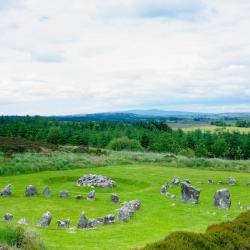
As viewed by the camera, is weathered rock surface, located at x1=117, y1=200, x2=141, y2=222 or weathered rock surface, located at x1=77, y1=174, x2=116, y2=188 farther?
weathered rock surface, located at x1=77, y1=174, x2=116, y2=188

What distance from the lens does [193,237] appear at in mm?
16031

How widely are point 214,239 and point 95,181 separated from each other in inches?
1046

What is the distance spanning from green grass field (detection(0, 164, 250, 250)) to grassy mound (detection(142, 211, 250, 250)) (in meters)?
3.84

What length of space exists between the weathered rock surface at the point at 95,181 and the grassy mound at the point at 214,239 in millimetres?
23700

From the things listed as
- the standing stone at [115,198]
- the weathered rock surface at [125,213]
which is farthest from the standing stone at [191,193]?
the weathered rock surface at [125,213]

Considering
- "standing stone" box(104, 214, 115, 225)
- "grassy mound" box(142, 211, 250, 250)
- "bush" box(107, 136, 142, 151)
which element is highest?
"grassy mound" box(142, 211, 250, 250)

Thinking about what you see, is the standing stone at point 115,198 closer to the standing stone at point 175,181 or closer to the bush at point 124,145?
the standing stone at point 175,181

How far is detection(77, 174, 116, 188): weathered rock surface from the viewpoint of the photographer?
41.8 meters

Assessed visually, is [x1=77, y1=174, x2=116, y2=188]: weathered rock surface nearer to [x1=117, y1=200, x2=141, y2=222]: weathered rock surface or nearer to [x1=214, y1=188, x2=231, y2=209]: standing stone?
[x1=214, y1=188, x2=231, y2=209]: standing stone

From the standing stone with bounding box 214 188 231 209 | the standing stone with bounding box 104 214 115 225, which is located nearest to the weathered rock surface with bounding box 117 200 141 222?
the standing stone with bounding box 104 214 115 225

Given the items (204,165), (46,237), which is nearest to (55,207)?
(46,237)

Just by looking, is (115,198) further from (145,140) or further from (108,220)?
(145,140)

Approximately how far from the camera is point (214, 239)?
16641 mm

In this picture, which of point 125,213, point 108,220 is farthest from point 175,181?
point 108,220
